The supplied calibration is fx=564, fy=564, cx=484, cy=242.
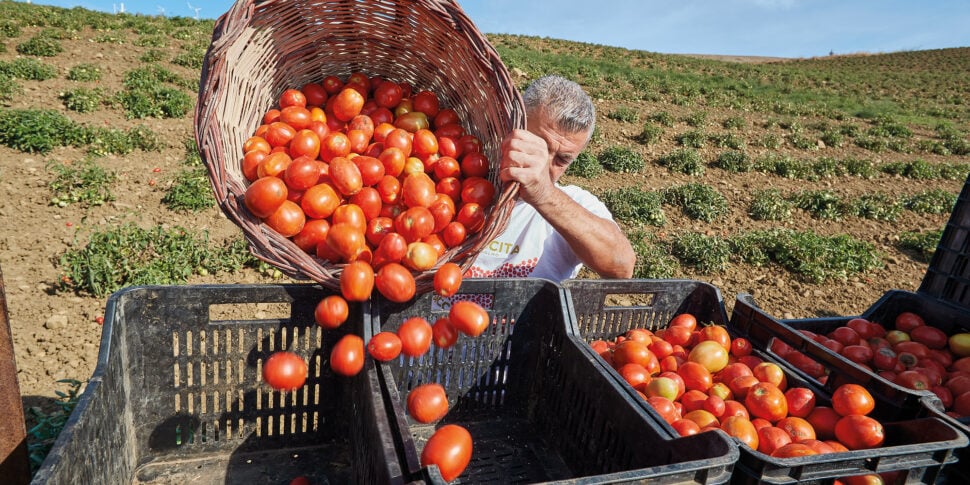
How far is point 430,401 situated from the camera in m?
1.86

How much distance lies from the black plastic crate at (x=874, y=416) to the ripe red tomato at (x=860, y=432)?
57 mm

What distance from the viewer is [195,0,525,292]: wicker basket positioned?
192 cm

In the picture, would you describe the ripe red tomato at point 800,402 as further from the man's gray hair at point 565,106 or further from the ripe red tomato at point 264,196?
the ripe red tomato at point 264,196

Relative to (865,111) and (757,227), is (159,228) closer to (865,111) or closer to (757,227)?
(757,227)

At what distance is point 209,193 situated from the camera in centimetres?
659

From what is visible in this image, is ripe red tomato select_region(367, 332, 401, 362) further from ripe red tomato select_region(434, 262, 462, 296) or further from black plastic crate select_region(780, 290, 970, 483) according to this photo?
black plastic crate select_region(780, 290, 970, 483)

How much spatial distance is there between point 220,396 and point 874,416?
2.38m

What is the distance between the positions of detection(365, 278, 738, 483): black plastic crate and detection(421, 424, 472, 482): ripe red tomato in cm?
36

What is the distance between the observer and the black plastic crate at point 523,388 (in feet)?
6.28

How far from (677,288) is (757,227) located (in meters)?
6.36

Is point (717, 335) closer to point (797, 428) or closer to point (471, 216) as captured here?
point (797, 428)

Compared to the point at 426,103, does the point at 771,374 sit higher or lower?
lower

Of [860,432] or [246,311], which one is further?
[246,311]

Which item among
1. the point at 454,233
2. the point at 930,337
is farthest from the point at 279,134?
the point at 930,337
